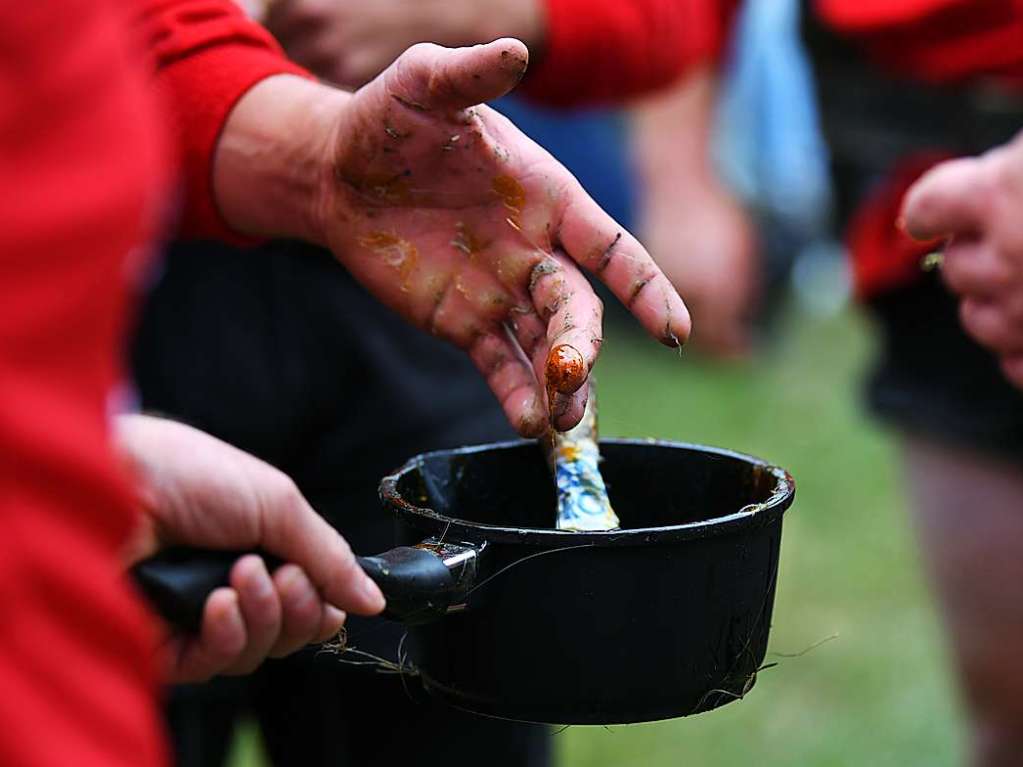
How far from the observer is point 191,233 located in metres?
1.30

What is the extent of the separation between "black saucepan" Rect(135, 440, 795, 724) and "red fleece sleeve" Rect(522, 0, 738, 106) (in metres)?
0.77

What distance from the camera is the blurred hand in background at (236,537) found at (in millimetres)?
805

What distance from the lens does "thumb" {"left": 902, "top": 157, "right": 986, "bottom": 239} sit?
1423 millimetres

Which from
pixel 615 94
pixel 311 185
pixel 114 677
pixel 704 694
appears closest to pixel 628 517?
pixel 704 694

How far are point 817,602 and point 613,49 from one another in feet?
5.90

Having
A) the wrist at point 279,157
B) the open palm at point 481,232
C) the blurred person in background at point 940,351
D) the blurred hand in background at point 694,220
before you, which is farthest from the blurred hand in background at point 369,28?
the blurred hand in background at point 694,220

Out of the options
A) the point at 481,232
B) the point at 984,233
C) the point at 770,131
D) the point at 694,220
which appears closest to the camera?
the point at 481,232

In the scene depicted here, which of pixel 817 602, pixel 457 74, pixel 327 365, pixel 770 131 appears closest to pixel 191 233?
pixel 327 365

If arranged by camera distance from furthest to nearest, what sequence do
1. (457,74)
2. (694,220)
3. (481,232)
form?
(694,220), (481,232), (457,74)

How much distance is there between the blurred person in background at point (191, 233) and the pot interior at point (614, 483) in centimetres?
8

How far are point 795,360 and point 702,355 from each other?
36 cm

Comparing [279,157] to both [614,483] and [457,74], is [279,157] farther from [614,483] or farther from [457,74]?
[614,483]

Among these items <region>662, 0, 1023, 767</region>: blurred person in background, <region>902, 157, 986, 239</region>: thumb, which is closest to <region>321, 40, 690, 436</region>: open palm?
<region>902, 157, 986, 239</region>: thumb

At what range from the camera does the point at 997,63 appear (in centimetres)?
163
